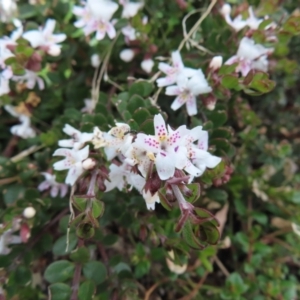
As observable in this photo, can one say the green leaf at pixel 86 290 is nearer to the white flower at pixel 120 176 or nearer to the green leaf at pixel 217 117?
the white flower at pixel 120 176

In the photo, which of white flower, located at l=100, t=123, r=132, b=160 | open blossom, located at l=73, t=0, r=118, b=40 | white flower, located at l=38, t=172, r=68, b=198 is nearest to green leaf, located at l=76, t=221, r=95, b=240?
white flower, located at l=100, t=123, r=132, b=160

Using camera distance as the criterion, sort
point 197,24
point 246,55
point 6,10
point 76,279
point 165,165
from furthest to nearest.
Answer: point 6,10
point 197,24
point 246,55
point 76,279
point 165,165

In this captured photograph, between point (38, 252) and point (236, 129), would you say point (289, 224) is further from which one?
point (38, 252)

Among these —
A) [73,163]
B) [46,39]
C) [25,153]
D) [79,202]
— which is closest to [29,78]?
[46,39]

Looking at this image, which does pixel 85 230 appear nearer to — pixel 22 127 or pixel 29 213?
pixel 29 213

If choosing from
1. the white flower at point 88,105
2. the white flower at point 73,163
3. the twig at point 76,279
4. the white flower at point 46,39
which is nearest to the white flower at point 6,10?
the white flower at point 46,39

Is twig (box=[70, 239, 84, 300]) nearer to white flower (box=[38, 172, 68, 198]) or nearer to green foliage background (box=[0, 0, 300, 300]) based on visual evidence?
green foliage background (box=[0, 0, 300, 300])

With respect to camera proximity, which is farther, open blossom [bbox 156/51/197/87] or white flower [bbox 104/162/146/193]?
open blossom [bbox 156/51/197/87]
